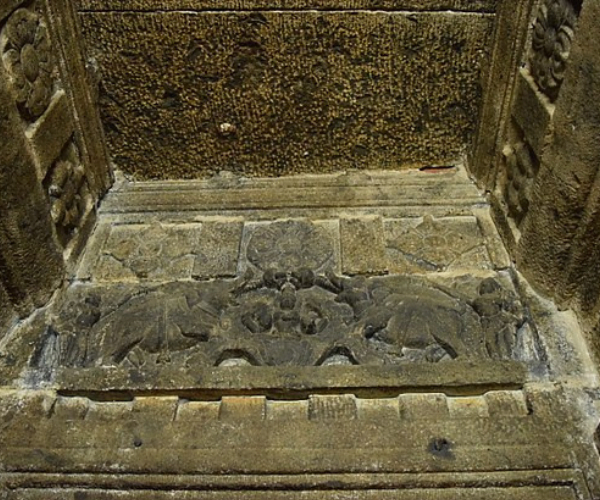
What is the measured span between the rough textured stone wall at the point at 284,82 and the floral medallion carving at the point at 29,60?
0.96ft

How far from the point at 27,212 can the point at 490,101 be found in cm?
171

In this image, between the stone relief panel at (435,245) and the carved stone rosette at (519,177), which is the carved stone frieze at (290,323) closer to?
the stone relief panel at (435,245)

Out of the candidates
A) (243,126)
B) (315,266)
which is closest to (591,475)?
(315,266)

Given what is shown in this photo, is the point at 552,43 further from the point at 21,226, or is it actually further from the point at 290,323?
the point at 21,226

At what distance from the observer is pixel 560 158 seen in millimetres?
2049

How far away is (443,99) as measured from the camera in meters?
2.74

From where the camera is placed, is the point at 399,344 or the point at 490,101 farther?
the point at 490,101

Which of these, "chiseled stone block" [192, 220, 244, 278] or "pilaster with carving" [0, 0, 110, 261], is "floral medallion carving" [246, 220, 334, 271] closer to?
"chiseled stone block" [192, 220, 244, 278]

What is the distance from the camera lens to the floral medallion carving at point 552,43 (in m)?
2.00

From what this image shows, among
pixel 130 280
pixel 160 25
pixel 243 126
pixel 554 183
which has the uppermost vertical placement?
pixel 160 25

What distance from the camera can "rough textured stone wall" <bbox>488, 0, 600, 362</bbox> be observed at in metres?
1.91

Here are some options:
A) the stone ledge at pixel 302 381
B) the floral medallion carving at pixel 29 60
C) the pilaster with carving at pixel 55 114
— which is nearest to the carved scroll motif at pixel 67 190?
the pilaster with carving at pixel 55 114

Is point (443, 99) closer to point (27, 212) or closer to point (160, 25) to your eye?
point (160, 25)

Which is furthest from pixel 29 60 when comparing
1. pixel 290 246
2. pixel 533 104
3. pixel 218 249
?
pixel 533 104
